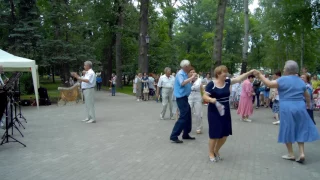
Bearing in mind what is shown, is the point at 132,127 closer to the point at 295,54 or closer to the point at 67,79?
the point at 67,79

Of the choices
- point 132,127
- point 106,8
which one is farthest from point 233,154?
point 106,8

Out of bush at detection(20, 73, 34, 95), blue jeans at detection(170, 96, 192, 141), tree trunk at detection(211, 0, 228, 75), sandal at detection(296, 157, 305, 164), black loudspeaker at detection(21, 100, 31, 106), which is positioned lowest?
sandal at detection(296, 157, 305, 164)

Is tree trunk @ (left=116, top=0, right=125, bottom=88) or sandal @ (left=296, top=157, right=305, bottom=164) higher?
tree trunk @ (left=116, top=0, right=125, bottom=88)

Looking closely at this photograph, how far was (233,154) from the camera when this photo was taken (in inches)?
256

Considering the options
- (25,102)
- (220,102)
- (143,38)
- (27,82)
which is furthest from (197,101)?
(27,82)

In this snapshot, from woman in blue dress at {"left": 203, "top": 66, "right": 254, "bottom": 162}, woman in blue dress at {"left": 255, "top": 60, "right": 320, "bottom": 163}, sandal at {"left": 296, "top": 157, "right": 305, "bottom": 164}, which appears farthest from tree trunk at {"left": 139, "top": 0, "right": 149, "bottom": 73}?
sandal at {"left": 296, "top": 157, "right": 305, "bottom": 164}

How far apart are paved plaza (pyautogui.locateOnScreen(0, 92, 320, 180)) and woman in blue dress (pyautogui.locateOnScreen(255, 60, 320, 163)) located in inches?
20.5

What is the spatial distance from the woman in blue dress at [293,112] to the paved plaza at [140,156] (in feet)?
1.71

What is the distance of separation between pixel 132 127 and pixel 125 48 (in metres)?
29.9

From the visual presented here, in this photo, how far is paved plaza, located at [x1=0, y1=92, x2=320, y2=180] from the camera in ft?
16.9

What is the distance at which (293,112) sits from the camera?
18.9 ft

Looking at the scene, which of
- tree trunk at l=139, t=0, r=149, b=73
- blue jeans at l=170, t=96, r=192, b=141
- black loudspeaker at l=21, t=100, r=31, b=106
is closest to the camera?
blue jeans at l=170, t=96, r=192, b=141

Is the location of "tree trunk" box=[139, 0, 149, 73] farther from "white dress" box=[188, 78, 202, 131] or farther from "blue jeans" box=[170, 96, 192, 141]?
"blue jeans" box=[170, 96, 192, 141]

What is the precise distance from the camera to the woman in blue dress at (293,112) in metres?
5.77
